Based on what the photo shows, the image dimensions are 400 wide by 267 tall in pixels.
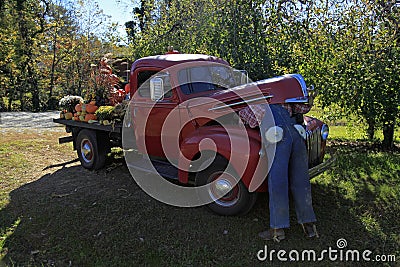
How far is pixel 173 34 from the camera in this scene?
33.5 feet

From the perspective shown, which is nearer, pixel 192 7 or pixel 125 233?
pixel 125 233

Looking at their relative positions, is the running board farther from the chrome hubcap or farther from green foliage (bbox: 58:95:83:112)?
green foliage (bbox: 58:95:83:112)

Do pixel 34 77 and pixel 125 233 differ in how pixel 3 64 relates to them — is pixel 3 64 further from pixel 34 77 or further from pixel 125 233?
pixel 125 233

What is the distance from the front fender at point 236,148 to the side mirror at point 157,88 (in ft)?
3.04

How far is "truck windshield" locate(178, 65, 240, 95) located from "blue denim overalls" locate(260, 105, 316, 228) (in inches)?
56.8

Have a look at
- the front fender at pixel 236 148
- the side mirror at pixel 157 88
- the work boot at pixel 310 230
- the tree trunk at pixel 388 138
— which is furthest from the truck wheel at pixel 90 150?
the tree trunk at pixel 388 138

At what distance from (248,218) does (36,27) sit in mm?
18665

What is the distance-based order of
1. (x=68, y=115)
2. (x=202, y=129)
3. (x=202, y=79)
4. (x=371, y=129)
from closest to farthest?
1. (x=202, y=129)
2. (x=202, y=79)
3. (x=68, y=115)
4. (x=371, y=129)

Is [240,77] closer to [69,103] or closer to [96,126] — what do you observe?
[96,126]

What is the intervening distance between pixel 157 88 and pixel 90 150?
2.21m

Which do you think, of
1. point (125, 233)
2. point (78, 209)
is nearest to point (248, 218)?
point (125, 233)

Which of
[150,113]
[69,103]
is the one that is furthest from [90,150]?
[150,113]

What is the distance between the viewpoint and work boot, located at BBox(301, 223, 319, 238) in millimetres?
3750

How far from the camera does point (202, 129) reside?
4.38 meters
